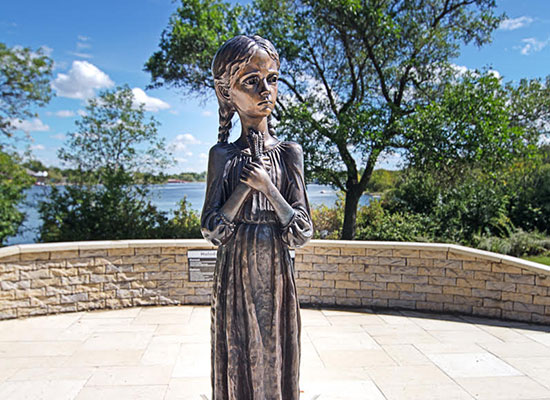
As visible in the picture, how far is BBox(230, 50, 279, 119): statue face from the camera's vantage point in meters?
2.06

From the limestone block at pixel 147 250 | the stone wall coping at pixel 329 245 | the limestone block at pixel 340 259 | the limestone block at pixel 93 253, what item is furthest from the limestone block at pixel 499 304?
the limestone block at pixel 93 253

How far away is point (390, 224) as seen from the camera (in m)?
9.27

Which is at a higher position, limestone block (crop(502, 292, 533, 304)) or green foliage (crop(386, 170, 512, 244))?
green foliage (crop(386, 170, 512, 244))

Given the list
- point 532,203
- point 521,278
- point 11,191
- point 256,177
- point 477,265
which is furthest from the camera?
point 532,203

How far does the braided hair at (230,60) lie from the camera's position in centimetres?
206

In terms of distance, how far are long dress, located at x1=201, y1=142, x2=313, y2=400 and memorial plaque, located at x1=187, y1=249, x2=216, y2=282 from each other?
13.9 ft

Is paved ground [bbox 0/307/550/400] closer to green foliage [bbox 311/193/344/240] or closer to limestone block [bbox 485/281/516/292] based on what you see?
limestone block [bbox 485/281/516/292]

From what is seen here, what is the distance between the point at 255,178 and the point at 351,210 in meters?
7.40

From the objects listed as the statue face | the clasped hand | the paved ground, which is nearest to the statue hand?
the clasped hand

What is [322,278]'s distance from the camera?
6.38 m

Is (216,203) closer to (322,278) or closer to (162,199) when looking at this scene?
(322,278)

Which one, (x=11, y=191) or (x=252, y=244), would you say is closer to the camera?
(x=252, y=244)

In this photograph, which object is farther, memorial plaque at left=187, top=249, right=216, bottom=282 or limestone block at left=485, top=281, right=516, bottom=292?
memorial plaque at left=187, top=249, right=216, bottom=282

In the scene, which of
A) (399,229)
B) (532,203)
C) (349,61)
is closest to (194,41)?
(349,61)
